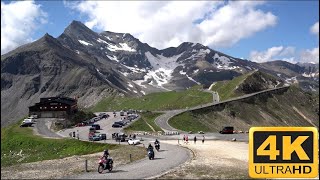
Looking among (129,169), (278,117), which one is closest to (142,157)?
(129,169)

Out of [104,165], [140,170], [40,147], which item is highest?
[104,165]

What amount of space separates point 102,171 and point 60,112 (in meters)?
114

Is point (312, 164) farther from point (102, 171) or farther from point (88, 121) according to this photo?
point (88, 121)

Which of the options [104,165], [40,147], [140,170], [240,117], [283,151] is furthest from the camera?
[240,117]

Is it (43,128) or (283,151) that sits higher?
(283,151)

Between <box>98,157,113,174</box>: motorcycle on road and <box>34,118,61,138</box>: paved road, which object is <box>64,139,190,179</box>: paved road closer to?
<box>98,157,113,174</box>: motorcycle on road

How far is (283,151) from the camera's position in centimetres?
595

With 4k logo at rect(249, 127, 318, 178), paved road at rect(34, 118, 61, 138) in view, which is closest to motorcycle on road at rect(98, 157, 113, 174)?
4k logo at rect(249, 127, 318, 178)

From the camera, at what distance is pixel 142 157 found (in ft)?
163

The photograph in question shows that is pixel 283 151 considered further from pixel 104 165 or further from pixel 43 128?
pixel 43 128

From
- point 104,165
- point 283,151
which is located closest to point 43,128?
point 104,165

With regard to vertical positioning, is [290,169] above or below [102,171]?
above

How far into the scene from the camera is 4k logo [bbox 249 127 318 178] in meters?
5.96

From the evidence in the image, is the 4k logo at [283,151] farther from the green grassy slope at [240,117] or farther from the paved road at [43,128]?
the green grassy slope at [240,117]
